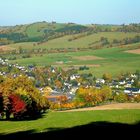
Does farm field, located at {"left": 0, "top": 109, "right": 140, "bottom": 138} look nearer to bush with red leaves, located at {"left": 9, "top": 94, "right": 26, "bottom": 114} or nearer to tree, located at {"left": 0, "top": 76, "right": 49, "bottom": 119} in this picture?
bush with red leaves, located at {"left": 9, "top": 94, "right": 26, "bottom": 114}

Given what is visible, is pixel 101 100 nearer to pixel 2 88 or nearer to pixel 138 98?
pixel 138 98

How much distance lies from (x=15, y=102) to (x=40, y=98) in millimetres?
17937

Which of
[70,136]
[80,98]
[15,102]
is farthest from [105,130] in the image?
[80,98]

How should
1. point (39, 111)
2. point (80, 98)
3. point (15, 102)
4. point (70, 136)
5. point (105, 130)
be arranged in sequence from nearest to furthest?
point (70, 136) < point (105, 130) < point (15, 102) < point (39, 111) < point (80, 98)

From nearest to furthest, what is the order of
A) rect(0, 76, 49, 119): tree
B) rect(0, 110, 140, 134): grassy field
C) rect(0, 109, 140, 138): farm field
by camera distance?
rect(0, 109, 140, 138): farm field < rect(0, 110, 140, 134): grassy field < rect(0, 76, 49, 119): tree

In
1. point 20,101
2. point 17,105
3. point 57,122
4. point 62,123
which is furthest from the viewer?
point 20,101

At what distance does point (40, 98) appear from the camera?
106375 millimetres

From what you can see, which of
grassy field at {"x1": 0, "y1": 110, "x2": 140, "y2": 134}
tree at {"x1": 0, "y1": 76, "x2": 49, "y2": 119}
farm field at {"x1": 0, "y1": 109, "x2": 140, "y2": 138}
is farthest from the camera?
tree at {"x1": 0, "y1": 76, "x2": 49, "y2": 119}

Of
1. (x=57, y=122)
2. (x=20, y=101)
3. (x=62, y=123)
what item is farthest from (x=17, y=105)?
(x=62, y=123)

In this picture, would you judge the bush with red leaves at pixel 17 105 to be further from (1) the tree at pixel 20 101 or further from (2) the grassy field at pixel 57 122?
(2) the grassy field at pixel 57 122

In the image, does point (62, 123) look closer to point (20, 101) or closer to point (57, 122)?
point (57, 122)

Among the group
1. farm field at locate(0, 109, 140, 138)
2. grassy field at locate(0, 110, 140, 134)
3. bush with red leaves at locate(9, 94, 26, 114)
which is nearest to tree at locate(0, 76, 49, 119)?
bush with red leaves at locate(9, 94, 26, 114)

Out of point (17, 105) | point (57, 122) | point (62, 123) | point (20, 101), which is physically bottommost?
point (17, 105)

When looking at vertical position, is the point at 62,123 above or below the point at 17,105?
above
